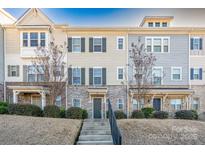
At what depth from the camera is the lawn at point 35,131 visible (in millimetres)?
9594

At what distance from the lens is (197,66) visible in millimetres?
19031

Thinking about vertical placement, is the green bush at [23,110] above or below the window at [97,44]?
below

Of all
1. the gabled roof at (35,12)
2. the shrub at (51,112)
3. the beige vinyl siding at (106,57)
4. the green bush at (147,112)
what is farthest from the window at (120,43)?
the shrub at (51,112)

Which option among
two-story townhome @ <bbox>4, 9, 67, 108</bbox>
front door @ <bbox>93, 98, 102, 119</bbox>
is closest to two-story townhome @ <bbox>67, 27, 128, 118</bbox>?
front door @ <bbox>93, 98, 102, 119</bbox>

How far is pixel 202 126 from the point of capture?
12141mm

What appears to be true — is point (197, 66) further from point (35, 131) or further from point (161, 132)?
point (35, 131)

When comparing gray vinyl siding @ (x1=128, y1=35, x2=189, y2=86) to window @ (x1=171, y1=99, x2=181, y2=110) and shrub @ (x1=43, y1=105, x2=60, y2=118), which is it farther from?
shrub @ (x1=43, y1=105, x2=60, y2=118)

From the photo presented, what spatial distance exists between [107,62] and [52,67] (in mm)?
3554

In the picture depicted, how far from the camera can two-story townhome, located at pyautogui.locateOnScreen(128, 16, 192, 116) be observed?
1902cm

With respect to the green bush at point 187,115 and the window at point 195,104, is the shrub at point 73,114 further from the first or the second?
the window at point 195,104

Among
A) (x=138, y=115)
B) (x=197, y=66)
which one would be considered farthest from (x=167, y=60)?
(x=138, y=115)

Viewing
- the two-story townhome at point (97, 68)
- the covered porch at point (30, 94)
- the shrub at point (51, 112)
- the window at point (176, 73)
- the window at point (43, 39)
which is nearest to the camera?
the shrub at point (51, 112)

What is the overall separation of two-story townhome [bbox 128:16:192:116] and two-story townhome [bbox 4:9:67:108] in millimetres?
5031
